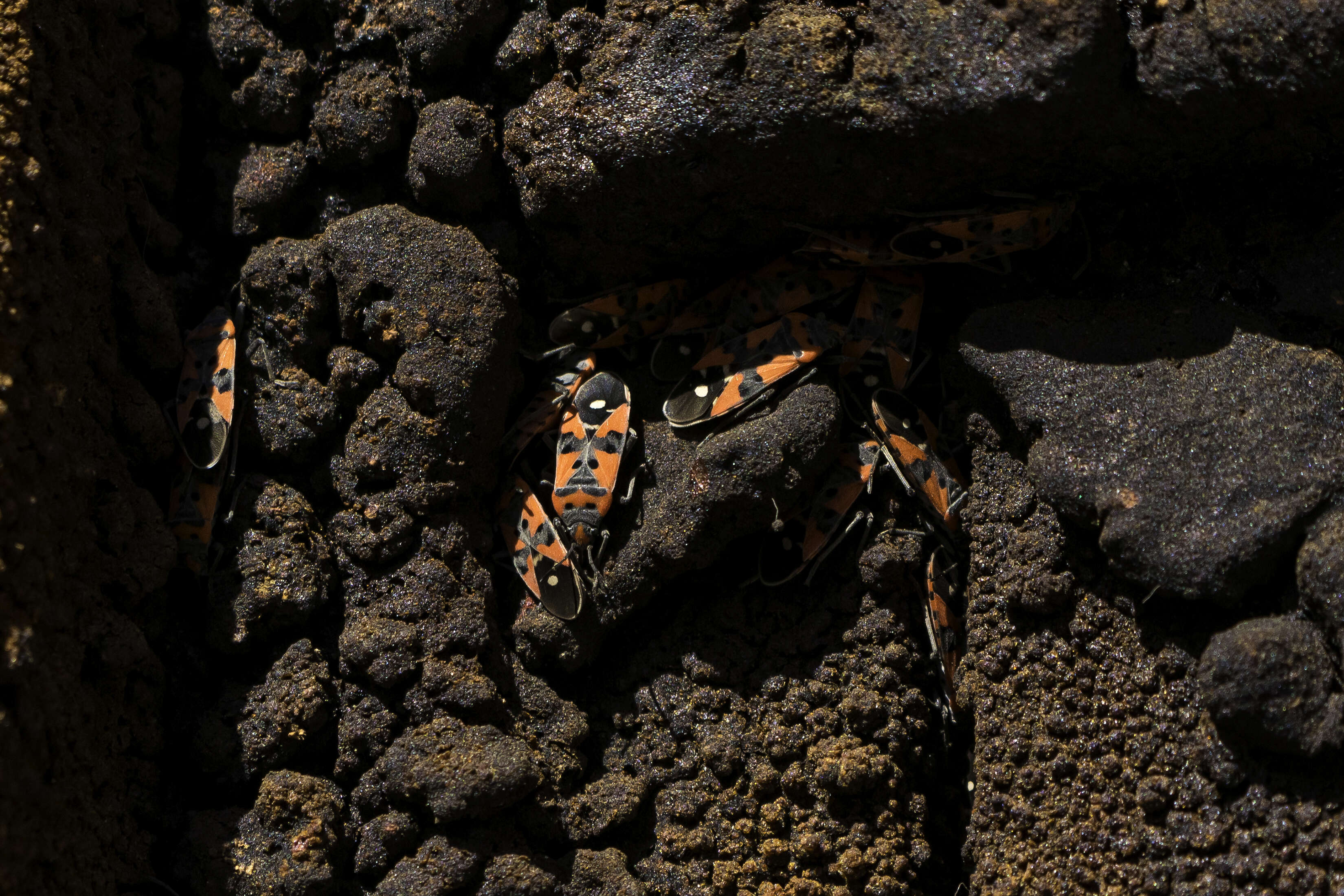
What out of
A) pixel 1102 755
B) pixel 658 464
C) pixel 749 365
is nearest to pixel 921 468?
pixel 749 365

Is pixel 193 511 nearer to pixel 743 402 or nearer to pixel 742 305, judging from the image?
Result: pixel 743 402

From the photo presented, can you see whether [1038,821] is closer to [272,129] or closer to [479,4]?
[479,4]

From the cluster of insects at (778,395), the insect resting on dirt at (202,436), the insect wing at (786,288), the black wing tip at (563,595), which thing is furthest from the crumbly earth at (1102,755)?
the insect resting on dirt at (202,436)

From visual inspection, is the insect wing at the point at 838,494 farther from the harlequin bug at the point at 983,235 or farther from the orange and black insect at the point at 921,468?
the harlequin bug at the point at 983,235

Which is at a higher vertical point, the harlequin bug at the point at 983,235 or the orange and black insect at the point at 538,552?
the harlequin bug at the point at 983,235

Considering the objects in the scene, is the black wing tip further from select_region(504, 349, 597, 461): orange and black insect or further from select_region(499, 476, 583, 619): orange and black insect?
select_region(504, 349, 597, 461): orange and black insect

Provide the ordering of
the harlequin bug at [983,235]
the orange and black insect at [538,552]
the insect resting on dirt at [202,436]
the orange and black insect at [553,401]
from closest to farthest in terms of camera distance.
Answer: the harlequin bug at [983,235], the insect resting on dirt at [202,436], the orange and black insect at [538,552], the orange and black insect at [553,401]

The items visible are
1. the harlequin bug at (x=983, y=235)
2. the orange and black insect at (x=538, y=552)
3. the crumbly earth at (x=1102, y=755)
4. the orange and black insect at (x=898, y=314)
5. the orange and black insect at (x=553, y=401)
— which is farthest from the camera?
the orange and black insect at (x=553, y=401)
